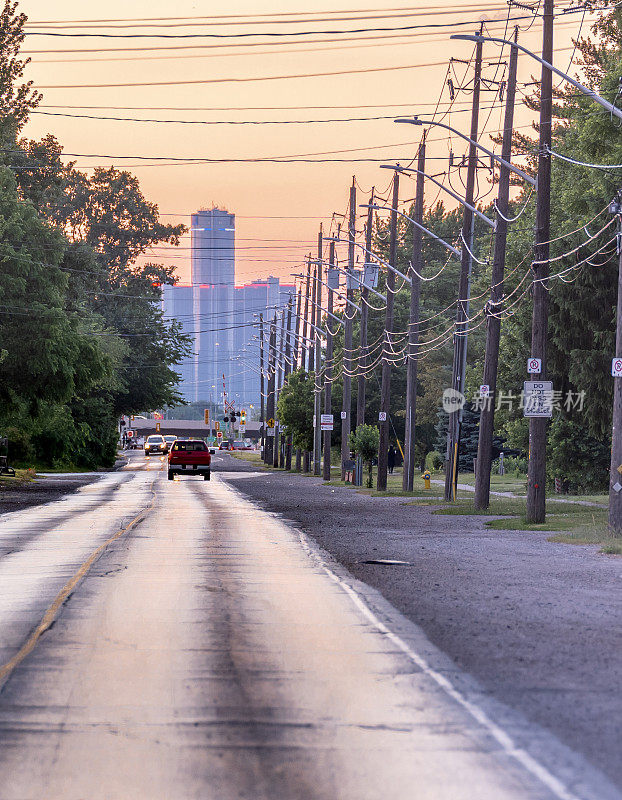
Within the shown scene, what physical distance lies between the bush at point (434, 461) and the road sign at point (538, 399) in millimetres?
60173

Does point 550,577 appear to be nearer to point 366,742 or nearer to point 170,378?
point 366,742

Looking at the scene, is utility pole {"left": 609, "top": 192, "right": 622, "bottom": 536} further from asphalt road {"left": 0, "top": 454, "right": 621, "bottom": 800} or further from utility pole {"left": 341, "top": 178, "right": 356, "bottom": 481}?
utility pole {"left": 341, "top": 178, "right": 356, "bottom": 481}

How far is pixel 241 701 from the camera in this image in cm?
998

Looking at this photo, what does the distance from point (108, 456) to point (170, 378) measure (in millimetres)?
7591

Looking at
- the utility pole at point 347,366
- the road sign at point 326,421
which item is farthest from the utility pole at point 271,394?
the road sign at point 326,421

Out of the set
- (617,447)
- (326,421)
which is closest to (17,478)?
(326,421)

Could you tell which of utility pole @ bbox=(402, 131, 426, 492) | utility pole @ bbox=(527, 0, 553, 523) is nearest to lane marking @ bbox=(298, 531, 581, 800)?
utility pole @ bbox=(527, 0, 553, 523)

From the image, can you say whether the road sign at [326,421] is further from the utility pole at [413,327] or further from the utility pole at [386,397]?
the utility pole at [413,327]

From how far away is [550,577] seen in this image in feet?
64.4

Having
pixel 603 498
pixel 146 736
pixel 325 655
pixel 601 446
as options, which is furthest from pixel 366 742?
pixel 601 446

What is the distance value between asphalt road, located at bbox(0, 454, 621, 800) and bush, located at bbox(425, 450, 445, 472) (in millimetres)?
74032

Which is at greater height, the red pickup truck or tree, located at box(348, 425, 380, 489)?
tree, located at box(348, 425, 380, 489)

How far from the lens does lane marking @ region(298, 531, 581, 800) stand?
24.8ft

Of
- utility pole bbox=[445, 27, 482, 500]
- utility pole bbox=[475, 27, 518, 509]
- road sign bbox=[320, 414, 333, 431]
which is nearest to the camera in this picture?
utility pole bbox=[475, 27, 518, 509]
